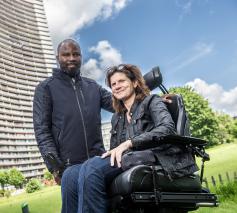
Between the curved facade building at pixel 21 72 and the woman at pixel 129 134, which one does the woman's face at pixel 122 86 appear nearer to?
the woman at pixel 129 134

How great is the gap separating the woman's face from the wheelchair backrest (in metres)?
0.29

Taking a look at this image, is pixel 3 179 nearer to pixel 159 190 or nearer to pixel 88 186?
pixel 88 186

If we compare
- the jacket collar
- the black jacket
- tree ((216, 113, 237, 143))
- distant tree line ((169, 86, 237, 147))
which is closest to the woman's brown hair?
the black jacket

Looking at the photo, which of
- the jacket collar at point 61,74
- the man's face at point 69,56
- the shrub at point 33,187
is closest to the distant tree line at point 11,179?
the shrub at point 33,187

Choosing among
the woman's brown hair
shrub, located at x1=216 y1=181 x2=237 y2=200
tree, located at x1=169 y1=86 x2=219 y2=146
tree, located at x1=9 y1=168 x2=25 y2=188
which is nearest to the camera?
the woman's brown hair

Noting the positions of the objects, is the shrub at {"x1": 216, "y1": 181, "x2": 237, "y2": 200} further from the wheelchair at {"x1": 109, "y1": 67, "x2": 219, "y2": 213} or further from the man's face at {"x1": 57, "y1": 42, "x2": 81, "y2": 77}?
the wheelchair at {"x1": 109, "y1": 67, "x2": 219, "y2": 213}

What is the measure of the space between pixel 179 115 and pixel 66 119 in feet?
3.33

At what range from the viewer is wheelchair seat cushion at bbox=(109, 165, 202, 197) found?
2244 millimetres

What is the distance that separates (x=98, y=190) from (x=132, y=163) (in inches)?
9.9

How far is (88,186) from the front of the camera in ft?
7.72

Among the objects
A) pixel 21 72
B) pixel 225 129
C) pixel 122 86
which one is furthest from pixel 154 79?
pixel 21 72

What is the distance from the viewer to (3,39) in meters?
116

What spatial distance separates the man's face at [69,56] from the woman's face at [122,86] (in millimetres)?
797

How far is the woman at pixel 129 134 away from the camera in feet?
7.70
